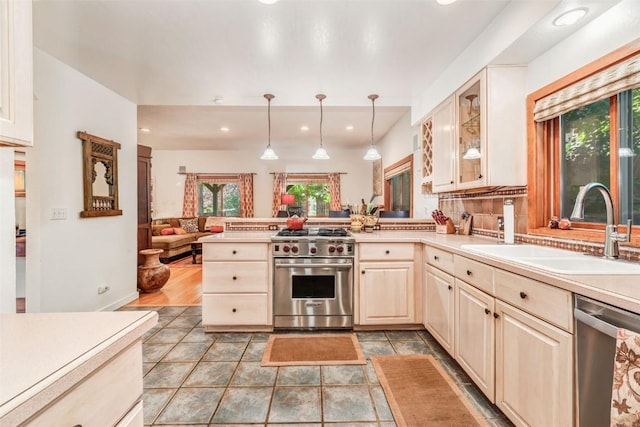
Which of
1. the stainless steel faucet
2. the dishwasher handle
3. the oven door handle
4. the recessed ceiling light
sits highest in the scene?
the recessed ceiling light

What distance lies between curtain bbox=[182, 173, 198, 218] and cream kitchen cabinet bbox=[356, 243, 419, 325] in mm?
5995

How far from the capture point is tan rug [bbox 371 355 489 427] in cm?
165

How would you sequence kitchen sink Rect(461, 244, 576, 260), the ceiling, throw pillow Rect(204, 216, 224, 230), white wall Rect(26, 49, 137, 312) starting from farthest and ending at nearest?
throw pillow Rect(204, 216, 224, 230) < white wall Rect(26, 49, 137, 312) < the ceiling < kitchen sink Rect(461, 244, 576, 260)

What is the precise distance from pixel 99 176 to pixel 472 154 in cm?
385

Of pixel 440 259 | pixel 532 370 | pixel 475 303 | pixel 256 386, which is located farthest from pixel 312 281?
pixel 532 370

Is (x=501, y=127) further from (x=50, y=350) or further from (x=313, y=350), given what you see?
(x=50, y=350)

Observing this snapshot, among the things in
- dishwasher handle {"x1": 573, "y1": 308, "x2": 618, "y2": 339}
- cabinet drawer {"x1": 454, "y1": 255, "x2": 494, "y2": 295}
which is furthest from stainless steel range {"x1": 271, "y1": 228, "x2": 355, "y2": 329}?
dishwasher handle {"x1": 573, "y1": 308, "x2": 618, "y2": 339}

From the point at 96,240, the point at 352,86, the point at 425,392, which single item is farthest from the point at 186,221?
the point at 425,392

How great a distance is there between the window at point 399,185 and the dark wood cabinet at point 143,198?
12.5 ft

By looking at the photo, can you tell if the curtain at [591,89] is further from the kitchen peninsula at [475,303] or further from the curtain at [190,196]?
the curtain at [190,196]

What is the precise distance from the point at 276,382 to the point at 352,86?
2913 mm

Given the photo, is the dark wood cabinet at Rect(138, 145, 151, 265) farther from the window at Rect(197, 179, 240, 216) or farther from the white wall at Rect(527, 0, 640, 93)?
the white wall at Rect(527, 0, 640, 93)

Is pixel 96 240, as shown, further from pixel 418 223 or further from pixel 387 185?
pixel 387 185

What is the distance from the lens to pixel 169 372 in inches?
84.4
